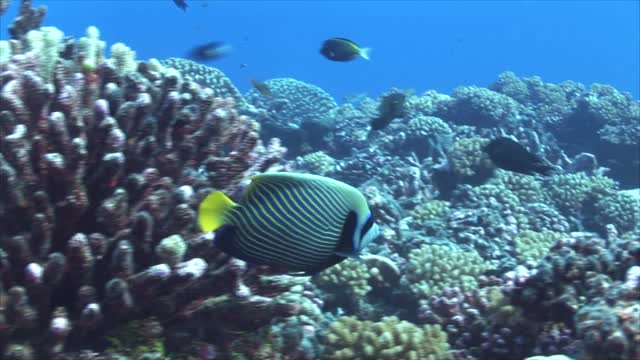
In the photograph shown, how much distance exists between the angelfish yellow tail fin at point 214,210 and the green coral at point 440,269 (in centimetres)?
346

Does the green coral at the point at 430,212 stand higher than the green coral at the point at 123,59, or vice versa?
the green coral at the point at 430,212

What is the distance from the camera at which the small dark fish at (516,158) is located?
17.9 feet

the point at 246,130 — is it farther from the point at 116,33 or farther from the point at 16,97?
the point at 116,33

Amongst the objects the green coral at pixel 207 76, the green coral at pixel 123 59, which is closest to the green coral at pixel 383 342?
the green coral at pixel 123 59

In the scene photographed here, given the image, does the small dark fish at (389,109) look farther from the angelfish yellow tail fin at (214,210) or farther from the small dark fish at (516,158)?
the angelfish yellow tail fin at (214,210)

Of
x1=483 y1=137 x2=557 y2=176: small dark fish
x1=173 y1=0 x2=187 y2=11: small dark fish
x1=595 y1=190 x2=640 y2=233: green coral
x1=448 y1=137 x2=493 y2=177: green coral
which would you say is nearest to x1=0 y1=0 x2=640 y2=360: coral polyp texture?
x1=483 y1=137 x2=557 y2=176: small dark fish

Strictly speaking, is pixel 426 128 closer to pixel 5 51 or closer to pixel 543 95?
pixel 543 95

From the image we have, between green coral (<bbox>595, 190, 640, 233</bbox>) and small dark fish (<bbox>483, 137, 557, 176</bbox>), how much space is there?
13.9 feet

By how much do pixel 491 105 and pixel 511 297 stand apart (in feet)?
35.2

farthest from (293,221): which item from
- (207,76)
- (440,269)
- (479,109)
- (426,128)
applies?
(479,109)

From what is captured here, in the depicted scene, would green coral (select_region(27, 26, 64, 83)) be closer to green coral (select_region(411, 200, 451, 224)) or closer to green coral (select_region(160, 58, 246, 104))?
green coral (select_region(411, 200, 451, 224))

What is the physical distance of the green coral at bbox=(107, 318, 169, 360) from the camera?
264 cm

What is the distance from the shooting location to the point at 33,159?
2.77 metres

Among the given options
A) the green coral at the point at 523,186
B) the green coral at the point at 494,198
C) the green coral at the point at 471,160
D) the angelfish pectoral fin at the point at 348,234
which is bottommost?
the angelfish pectoral fin at the point at 348,234
